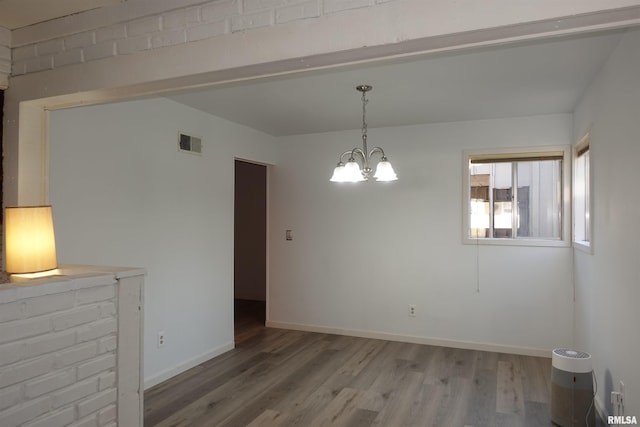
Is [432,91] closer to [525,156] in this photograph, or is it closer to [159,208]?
[525,156]

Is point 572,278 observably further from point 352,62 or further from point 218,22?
point 218,22

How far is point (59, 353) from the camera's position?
1627 millimetres

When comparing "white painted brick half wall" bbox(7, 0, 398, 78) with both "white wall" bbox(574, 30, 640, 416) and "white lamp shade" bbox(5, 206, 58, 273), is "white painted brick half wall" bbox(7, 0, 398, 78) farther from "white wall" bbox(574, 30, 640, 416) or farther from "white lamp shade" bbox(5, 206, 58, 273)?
"white wall" bbox(574, 30, 640, 416)

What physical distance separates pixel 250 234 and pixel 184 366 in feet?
12.2

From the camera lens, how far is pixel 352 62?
1690mm

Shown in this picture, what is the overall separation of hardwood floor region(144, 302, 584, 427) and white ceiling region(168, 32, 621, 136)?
2.30 metres

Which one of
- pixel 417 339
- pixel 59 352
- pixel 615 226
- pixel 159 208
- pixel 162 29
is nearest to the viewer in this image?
pixel 59 352

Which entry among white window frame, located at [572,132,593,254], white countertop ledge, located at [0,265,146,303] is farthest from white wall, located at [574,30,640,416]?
white countertop ledge, located at [0,265,146,303]

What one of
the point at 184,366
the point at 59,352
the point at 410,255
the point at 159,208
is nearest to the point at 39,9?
the point at 59,352

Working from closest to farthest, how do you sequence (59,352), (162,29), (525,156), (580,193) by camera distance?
(59,352), (162,29), (580,193), (525,156)

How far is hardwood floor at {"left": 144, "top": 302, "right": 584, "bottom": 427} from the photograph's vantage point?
3.11 metres

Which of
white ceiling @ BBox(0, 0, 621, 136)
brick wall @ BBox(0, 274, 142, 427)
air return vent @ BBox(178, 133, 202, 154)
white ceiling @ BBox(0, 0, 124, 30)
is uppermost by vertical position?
white ceiling @ BBox(0, 0, 621, 136)

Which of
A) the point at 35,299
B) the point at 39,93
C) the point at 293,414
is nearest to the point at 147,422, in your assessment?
the point at 293,414

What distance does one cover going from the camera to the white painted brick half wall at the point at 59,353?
1.47 m
